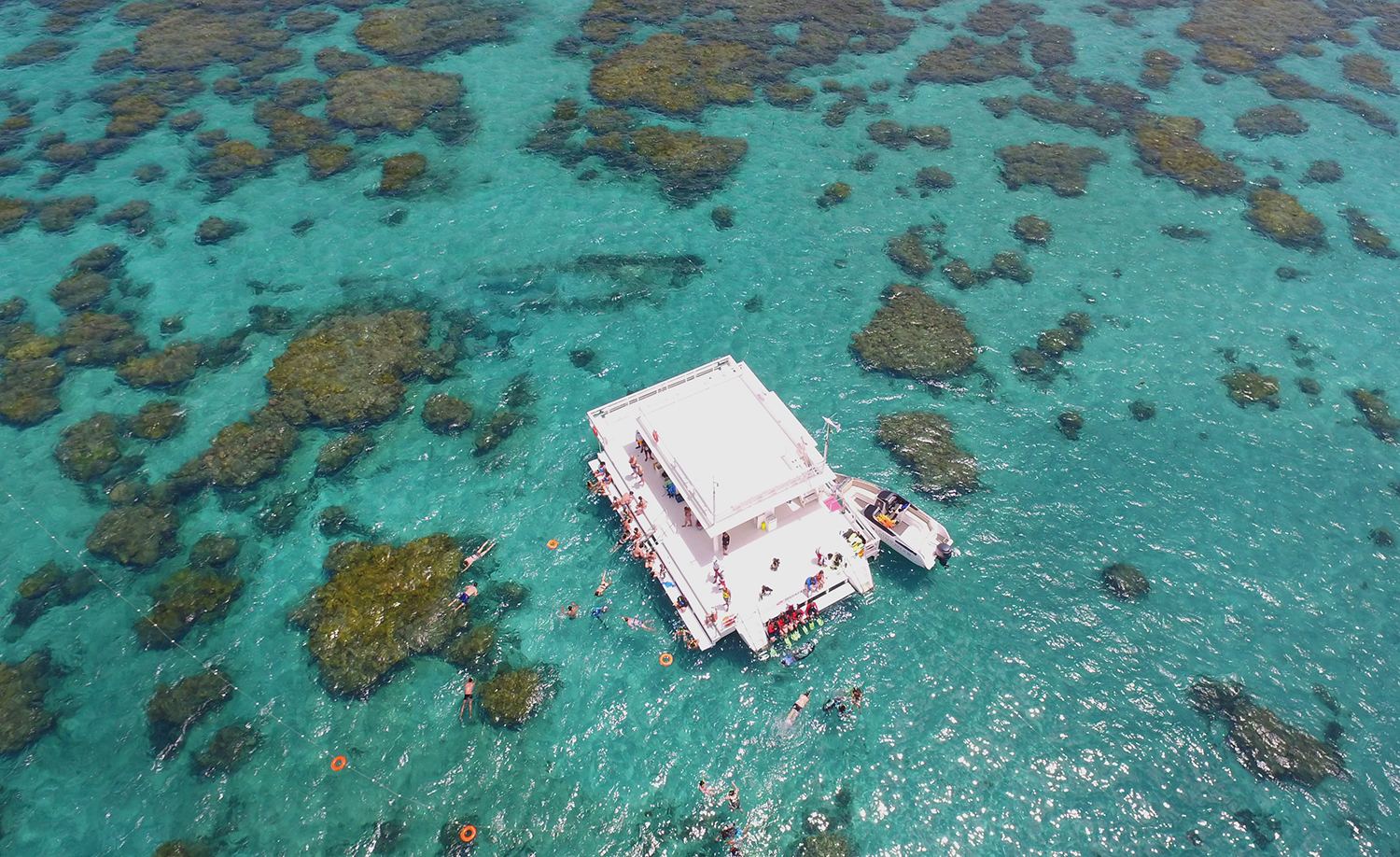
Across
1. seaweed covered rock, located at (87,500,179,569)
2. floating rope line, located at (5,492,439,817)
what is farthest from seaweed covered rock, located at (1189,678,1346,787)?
seaweed covered rock, located at (87,500,179,569)

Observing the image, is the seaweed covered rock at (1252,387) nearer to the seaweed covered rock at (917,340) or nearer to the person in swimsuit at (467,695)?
the seaweed covered rock at (917,340)

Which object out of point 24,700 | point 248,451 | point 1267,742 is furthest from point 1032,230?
point 24,700

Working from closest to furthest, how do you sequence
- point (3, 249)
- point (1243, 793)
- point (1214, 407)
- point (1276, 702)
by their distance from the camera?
point (1243, 793) < point (1276, 702) < point (1214, 407) < point (3, 249)

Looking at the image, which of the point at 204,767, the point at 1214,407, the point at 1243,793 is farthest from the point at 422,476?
the point at 1214,407

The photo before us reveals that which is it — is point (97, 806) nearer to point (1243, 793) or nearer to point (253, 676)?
point (253, 676)

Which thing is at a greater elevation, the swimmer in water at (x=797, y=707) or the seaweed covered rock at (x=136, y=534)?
the swimmer in water at (x=797, y=707)

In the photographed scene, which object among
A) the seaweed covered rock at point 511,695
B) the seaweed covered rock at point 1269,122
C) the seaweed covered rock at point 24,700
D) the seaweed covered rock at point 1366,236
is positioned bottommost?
the seaweed covered rock at point 24,700

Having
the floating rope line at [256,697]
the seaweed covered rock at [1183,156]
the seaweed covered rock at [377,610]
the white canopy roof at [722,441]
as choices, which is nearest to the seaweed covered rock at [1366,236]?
the seaweed covered rock at [1183,156]
